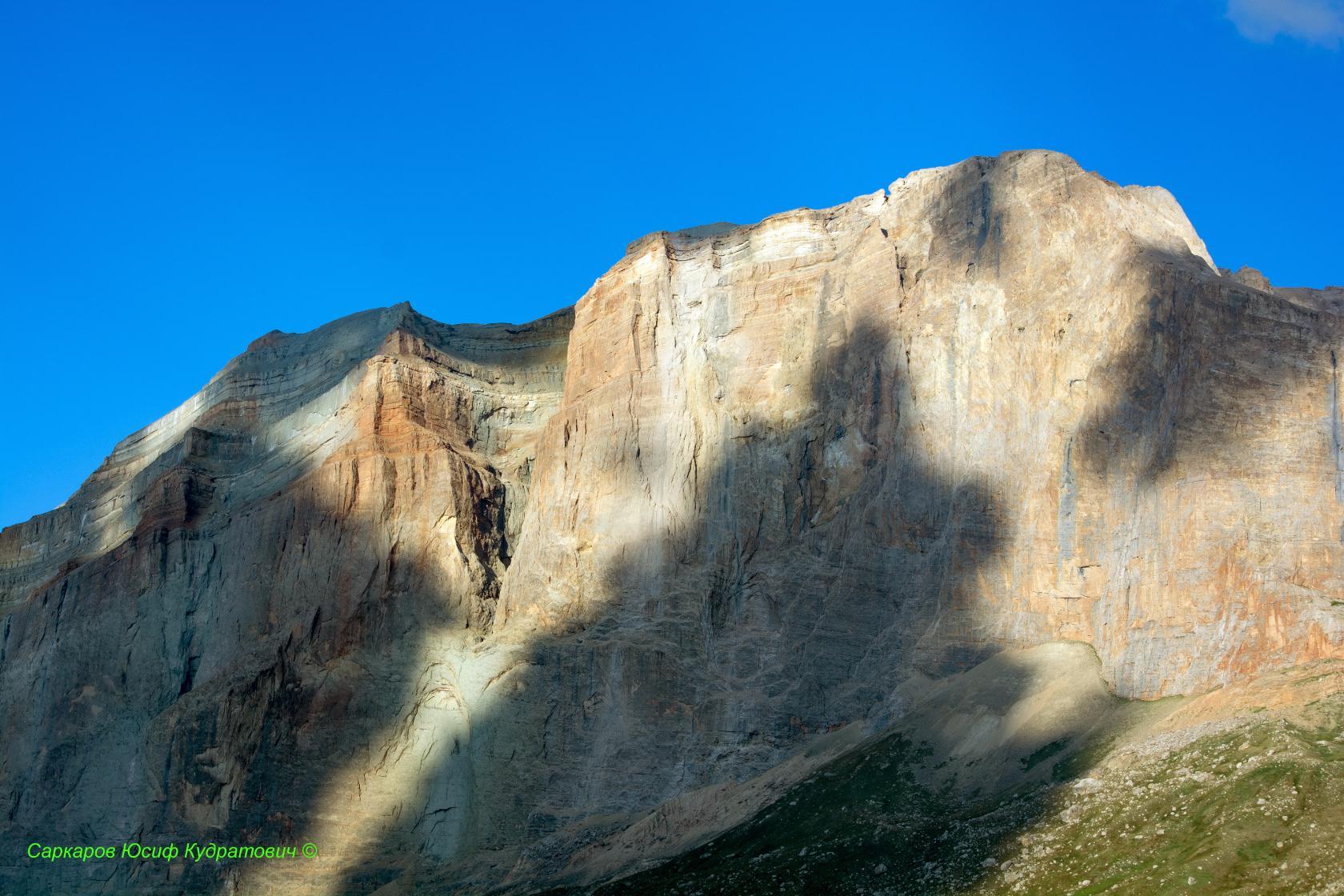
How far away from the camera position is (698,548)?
8188 cm

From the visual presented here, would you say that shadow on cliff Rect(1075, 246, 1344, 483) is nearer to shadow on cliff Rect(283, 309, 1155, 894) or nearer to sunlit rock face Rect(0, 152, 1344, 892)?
sunlit rock face Rect(0, 152, 1344, 892)

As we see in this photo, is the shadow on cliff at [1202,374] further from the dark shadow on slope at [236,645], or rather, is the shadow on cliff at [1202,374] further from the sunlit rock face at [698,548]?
the dark shadow on slope at [236,645]

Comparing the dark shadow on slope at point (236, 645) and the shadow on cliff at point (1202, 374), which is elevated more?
the shadow on cliff at point (1202, 374)

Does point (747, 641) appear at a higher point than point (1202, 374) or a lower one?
lower

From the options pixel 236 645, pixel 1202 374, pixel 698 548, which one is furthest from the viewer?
pixel 236 645

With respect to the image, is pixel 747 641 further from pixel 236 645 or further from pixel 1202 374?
pixel 236 645

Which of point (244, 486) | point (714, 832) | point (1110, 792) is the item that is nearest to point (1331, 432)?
point (1110, 792)

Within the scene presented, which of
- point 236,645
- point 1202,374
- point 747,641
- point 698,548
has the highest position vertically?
point 1202,374

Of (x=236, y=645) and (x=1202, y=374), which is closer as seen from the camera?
(x=1202, y=374)

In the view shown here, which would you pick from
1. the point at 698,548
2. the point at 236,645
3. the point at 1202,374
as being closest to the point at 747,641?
the point at 698,548

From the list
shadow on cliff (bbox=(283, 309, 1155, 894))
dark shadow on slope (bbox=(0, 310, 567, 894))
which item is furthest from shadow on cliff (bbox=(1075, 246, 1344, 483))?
dark shadow on slope (bbox=(0, 310, 567, 894))

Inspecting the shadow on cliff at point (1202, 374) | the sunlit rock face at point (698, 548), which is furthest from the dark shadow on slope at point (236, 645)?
the shadow on cliff at point (1202, 374)

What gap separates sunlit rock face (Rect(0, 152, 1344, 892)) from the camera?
6788 cm

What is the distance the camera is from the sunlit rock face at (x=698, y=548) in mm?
67875
